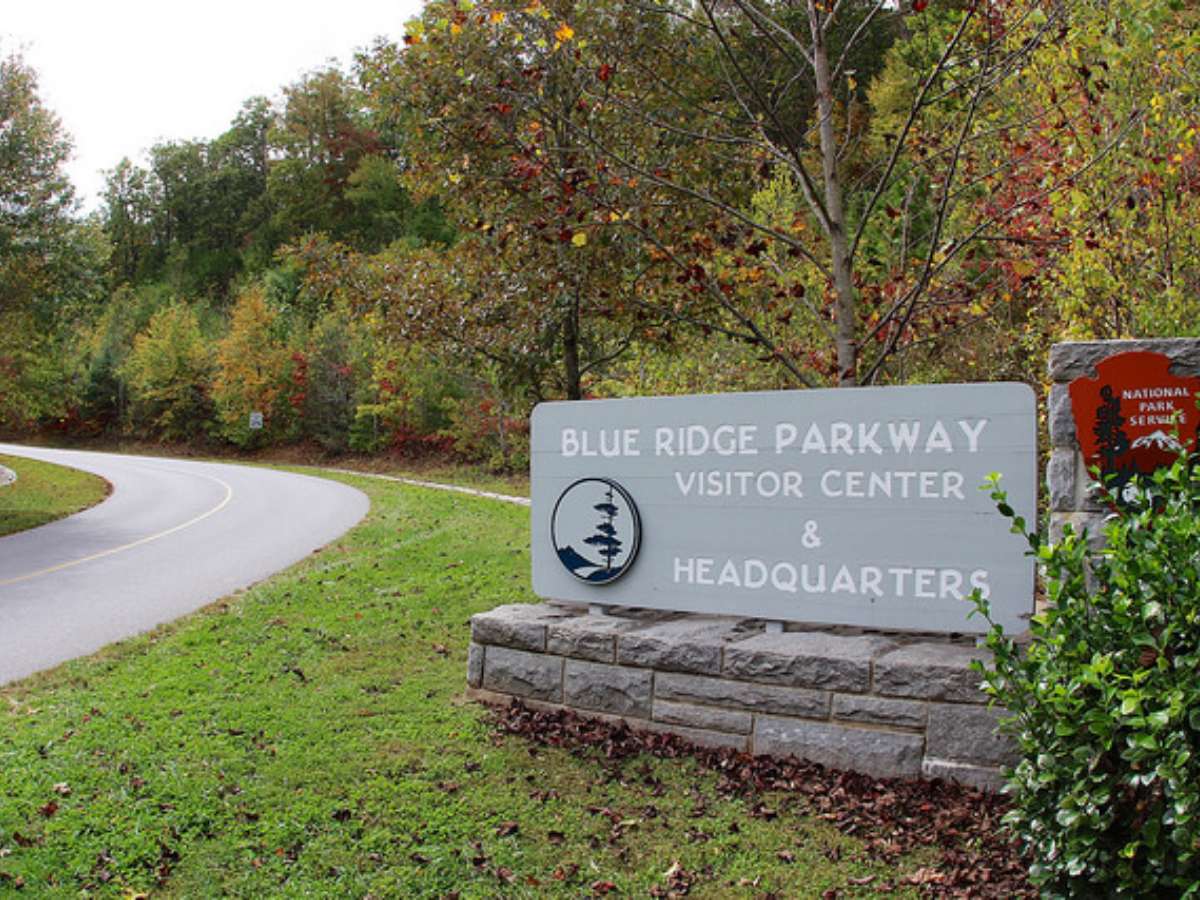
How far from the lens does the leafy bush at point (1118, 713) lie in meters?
2.95

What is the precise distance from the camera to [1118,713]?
119 inches

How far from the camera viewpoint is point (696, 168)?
850 centimetres

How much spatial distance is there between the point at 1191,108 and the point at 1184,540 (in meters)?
5.88

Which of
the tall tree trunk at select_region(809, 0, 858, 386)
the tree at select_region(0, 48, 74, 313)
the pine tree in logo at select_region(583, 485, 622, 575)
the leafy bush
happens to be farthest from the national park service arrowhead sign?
the tree at select_region(0, 48, 74, 313)

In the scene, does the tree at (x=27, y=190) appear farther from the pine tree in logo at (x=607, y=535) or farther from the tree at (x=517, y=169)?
the pine tree in logo at (x=607, y=535)

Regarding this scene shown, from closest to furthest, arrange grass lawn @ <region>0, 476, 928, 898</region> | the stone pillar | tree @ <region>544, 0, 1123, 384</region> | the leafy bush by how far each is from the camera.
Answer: the leafy bush, grass lawn @ <region>0, 476, 928, 898</region>, the stone pillar, tree @ <region>544, 0, 1123, 384</region>

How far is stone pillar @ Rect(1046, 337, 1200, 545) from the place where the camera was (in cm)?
445

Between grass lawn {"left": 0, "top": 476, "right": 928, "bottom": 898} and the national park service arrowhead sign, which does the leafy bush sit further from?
grass lawn {"left": 0, "top": 476, "right": 928, "bottom": 898}

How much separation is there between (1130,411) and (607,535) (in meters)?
2.90

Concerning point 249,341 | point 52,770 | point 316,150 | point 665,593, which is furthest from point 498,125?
point 316,150

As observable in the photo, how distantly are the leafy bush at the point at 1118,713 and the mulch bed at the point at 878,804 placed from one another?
1.68ft

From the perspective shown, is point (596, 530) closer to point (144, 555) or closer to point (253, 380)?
point (144, 555)

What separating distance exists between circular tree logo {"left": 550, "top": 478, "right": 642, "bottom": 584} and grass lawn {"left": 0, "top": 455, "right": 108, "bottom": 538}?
15.5 meters

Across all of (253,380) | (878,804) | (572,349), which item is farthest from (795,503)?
(253,380)
